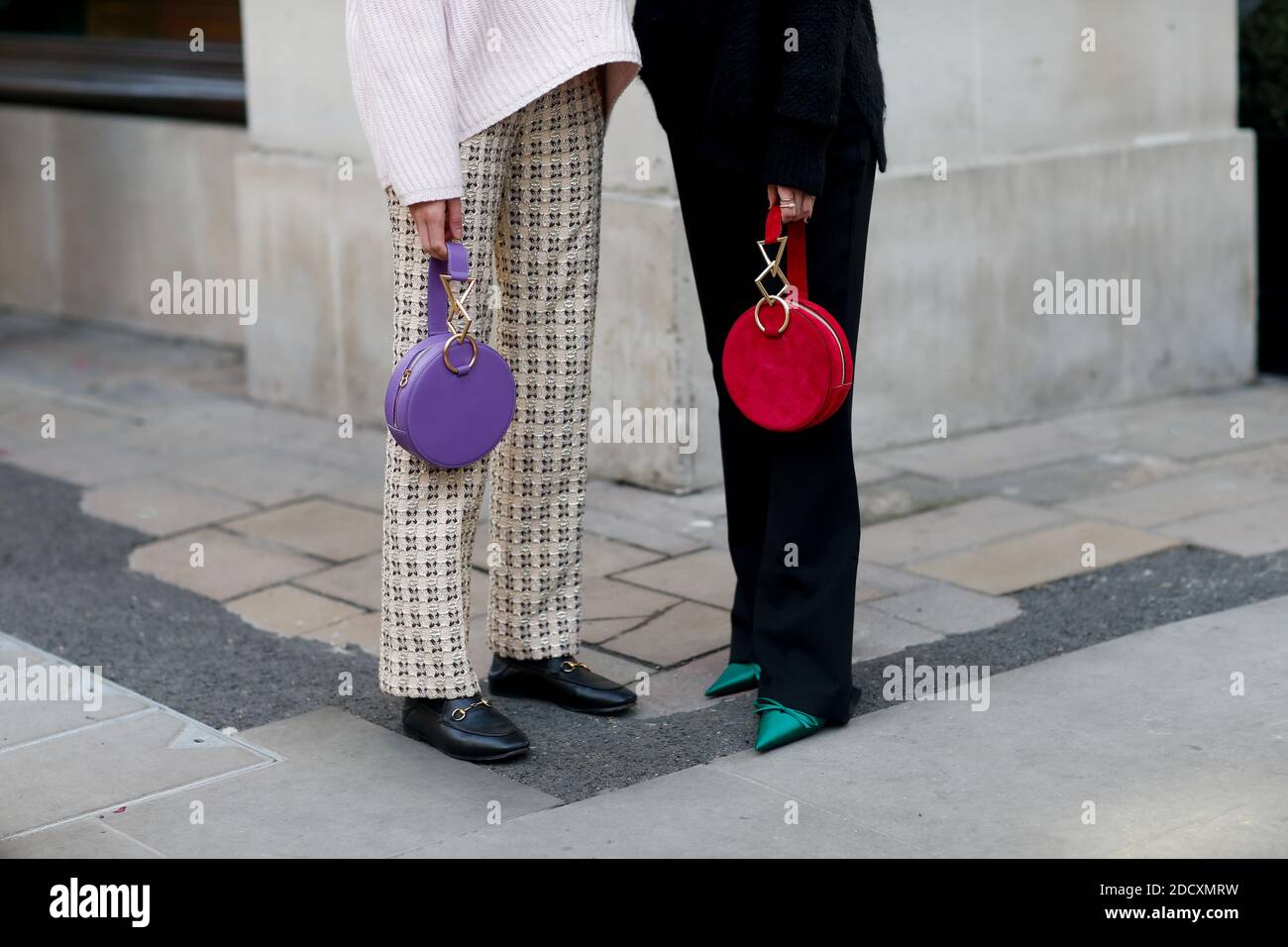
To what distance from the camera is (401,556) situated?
3.19 meters

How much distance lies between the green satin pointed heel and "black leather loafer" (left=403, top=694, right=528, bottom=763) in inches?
17.1

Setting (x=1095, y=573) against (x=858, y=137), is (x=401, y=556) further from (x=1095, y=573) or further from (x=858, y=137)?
(x=1095, y=573)

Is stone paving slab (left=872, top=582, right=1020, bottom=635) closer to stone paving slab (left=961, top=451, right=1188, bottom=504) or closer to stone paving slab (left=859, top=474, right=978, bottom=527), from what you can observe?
stone paving slab (left=859, top=474, right=978, bottom=527)

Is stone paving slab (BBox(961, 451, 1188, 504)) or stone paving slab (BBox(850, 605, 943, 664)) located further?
stone paving slab (BBox(961, 451, 1188, 504))

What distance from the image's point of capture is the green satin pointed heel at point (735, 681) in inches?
138

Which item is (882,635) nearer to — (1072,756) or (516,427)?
(1072,756)

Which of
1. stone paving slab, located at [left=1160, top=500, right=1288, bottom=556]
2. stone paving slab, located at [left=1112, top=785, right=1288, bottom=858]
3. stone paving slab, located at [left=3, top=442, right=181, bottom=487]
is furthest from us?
stone paving slab, located at [left=3, top=442, right=181, bottom=487]

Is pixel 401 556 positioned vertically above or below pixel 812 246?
below

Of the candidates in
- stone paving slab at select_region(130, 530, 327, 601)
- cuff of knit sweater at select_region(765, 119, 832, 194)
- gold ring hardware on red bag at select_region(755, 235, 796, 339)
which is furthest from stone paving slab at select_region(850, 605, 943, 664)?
stone paving slab at select_region(130, 530, 327, 601)

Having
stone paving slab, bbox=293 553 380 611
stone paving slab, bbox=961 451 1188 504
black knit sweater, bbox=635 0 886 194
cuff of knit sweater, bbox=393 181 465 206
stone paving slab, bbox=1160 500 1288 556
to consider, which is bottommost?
stone paving slab, bbox=293 553 380 611

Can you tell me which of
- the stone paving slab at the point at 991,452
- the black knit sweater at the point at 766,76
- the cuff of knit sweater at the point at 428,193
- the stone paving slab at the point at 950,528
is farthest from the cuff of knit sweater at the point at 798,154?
the stone paving slab at the point at 991,452

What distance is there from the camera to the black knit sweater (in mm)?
3000
